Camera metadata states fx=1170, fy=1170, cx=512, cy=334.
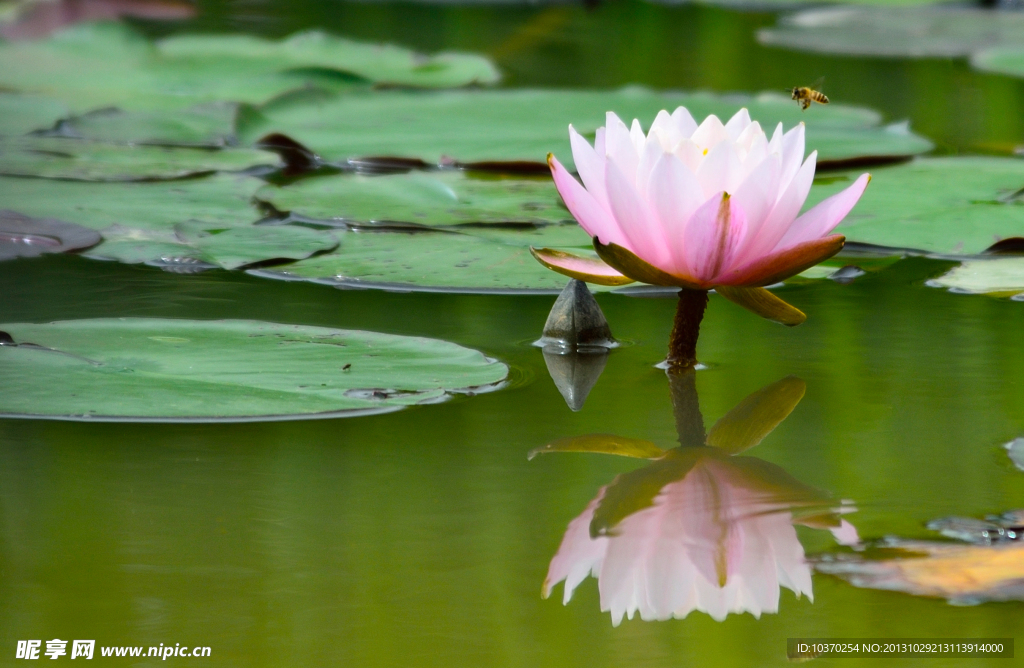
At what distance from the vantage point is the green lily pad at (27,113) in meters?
2.92

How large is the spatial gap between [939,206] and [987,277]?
0.37 meters

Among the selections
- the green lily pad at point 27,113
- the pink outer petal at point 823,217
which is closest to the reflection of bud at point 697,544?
the pink outer petal at point 823,217

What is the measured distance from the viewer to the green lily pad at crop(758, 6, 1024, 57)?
15.9 ft

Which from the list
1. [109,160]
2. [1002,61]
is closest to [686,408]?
[109,160]

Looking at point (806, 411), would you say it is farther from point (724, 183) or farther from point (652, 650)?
point (652, 650)

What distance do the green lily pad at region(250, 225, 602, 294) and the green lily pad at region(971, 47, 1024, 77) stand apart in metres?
2.52

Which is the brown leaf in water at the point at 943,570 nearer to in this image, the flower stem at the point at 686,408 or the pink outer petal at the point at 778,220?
the flower stem at the point at 686,408

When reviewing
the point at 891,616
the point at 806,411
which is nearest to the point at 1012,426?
the point at 806,411

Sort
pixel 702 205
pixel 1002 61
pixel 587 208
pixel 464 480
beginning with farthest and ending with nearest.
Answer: pixel 1002 61
pixel 587 208
pixel 702 205
pixel 464 480

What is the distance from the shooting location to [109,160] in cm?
262

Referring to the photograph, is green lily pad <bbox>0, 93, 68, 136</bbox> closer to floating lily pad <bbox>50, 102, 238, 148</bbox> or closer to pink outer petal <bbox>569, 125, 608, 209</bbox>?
floating lily pad <bbox>50, 102, 238, 148</bbox>

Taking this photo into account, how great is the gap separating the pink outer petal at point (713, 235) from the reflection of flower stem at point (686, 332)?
0.32 ft

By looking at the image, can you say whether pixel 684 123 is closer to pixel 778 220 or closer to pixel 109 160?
pixel 778 220

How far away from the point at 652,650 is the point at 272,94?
301cm
